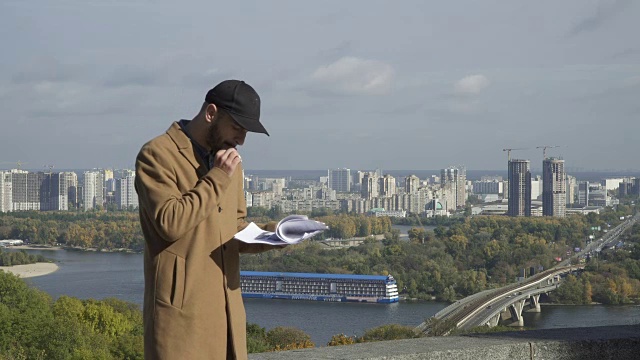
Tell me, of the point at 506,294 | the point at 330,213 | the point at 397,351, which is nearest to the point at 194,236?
the point at 397,351

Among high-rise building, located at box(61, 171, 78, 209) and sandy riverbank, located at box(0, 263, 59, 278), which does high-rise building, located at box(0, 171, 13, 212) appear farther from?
sandy riverbank, located at box(0, 263, 59, 278)

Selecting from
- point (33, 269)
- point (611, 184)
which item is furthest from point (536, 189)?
point (33, 269)

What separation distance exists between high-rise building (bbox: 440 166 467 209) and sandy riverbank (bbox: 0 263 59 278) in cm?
3491

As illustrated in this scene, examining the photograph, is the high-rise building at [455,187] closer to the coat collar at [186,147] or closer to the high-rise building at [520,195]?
the high-rise building at [520,195]

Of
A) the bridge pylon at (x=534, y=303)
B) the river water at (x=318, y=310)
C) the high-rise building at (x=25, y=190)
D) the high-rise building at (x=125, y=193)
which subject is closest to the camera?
the river water at (x=318, y=310)

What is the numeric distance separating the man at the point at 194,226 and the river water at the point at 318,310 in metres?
19.5

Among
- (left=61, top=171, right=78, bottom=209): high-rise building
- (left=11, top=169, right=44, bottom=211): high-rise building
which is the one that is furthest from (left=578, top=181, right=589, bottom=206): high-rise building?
(left=11, top=169, right=44, bottom=211): high-rise building

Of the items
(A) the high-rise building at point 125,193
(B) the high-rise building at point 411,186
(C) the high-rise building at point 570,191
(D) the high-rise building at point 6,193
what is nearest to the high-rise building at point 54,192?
(D) the high-rise building at point 6,193

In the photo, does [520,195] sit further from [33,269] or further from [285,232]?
[285,232]

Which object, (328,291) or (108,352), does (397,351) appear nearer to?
(108,352)

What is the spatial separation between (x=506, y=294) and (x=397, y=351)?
2739cm

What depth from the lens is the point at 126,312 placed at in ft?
57.2

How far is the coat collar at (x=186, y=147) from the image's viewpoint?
Result: 1430mm

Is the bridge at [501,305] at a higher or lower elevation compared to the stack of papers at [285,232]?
lower
